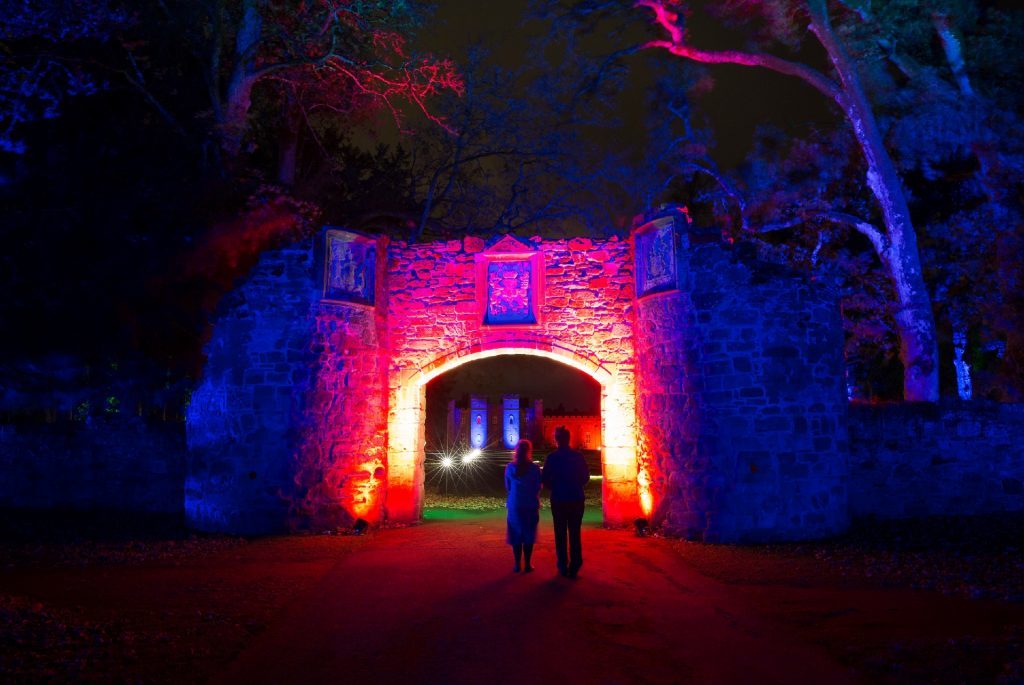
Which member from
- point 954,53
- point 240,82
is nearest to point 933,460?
point 954,53

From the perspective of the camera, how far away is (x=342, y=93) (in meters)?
15.4

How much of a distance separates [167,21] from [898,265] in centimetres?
1391

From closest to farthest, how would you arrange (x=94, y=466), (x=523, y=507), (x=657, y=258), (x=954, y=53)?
(x=523, y=507), (x=657, y=258), (x=94, y=466), (x=954, y=53)

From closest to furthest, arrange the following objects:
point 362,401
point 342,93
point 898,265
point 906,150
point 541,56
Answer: point 362,401 → point 898,265 → point 906,150 → point 342,93 → point 541,56

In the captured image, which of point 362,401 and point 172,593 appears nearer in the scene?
point 172,593

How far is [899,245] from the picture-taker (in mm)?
12492

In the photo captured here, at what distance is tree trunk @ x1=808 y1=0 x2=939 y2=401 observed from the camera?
11930 mm

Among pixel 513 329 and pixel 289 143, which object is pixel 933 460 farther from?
pixel 289 143

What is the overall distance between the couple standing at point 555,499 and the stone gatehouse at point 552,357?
2799 mm

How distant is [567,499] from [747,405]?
3265 mm

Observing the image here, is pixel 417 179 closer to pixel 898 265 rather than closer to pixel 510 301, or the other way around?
pixel 510 301

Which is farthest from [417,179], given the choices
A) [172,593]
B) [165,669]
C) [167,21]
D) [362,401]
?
[165,669]

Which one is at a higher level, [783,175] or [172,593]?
[783,175]

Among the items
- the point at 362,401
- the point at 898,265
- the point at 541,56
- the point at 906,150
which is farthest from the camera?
the point at 541,56
